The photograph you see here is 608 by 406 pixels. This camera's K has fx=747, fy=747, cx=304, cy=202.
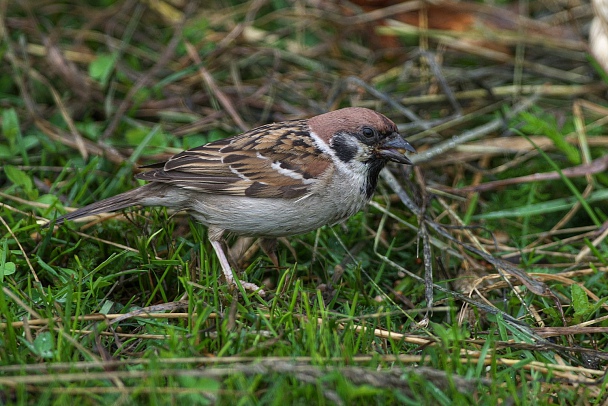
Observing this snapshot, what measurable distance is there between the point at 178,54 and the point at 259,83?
837 mm

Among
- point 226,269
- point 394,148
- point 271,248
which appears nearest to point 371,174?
point 394,148

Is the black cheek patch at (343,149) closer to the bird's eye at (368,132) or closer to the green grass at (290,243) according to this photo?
the bird's eye at (368,132)

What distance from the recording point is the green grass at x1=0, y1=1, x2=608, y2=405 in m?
3.05

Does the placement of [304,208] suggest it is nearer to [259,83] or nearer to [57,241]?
[57,241]

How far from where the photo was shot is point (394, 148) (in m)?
4.09

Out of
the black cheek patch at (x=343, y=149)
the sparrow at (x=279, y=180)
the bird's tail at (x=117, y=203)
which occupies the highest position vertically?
the black cheek patch at (x=343, y=149)

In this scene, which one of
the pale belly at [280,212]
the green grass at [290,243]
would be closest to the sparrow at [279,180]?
the pale belly at [280,212]

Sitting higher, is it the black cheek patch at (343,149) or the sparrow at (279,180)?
the black cheek patch at (343,149)

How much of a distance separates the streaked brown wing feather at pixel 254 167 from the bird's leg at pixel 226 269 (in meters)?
0.29

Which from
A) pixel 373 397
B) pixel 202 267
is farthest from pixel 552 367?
pixel 202 267

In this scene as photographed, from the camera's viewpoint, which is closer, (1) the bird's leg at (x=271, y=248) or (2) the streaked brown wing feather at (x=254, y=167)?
(2) the streaked brown wing feather at (x=254, y=167)

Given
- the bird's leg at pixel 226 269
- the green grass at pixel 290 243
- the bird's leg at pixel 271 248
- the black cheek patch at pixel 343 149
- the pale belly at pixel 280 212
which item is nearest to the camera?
the green grass at pixel 290 243

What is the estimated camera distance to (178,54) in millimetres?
6535

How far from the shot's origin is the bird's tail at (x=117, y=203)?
4.07 m
